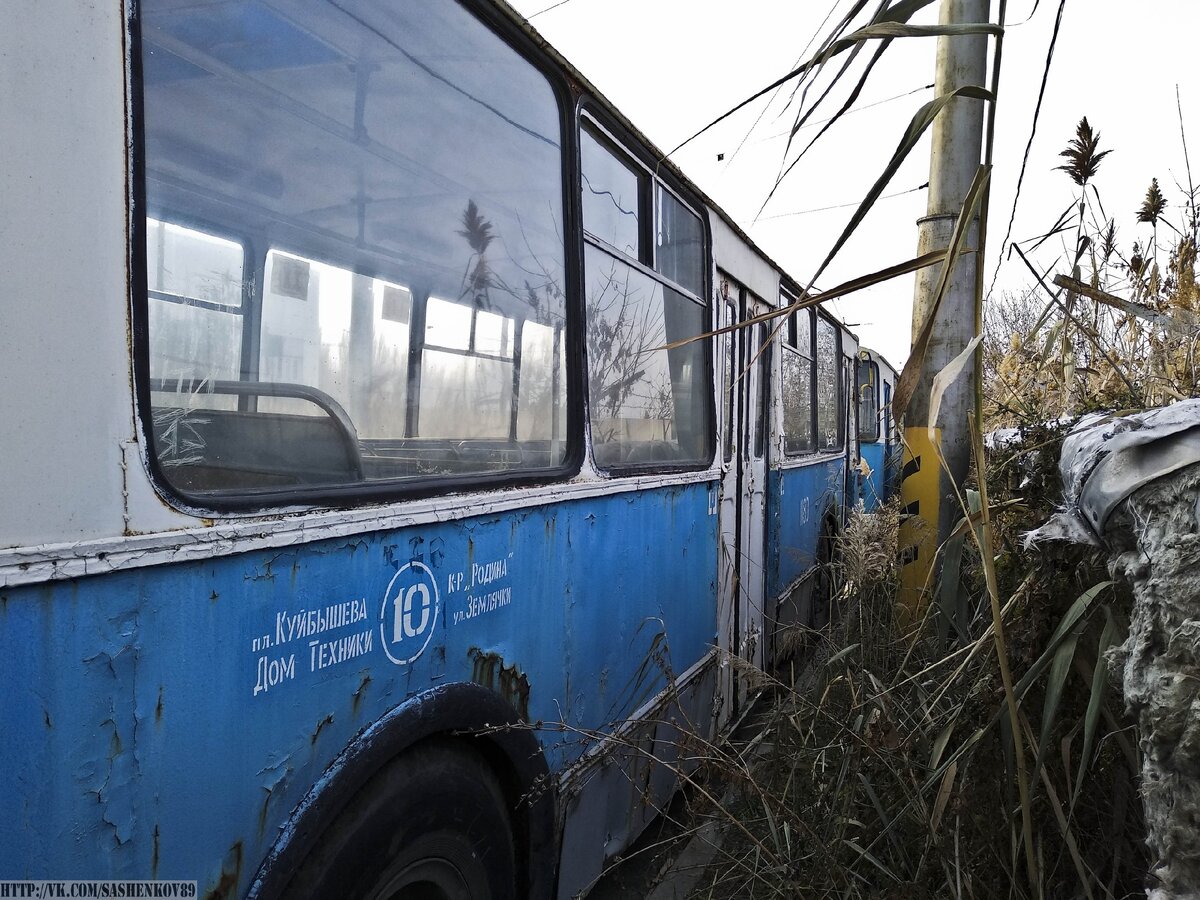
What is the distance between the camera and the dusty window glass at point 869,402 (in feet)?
34.5

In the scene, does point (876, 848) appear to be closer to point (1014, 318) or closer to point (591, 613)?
point (591, 613)

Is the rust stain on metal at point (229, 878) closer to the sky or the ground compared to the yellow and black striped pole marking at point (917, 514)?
closer to the ground

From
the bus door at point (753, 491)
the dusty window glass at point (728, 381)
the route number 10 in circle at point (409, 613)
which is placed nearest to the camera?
the route number 10 in circle at point (409, 613)

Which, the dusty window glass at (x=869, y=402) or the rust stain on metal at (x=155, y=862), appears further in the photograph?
the dusty window glass at (x=869, y=402)

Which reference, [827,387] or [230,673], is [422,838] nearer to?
[230,673]

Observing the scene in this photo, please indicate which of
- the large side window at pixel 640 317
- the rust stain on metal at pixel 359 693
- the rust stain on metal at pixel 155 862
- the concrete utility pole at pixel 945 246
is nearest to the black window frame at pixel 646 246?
the large side window at pixel 640 317

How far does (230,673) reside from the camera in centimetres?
136

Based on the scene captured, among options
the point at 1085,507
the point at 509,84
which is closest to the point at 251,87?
the point at 509,84

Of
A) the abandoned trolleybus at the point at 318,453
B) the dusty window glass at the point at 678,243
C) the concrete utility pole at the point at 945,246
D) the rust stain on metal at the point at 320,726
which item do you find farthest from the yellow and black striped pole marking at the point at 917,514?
the rust stain on metal at the point at 320,726

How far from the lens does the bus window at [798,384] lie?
596cm

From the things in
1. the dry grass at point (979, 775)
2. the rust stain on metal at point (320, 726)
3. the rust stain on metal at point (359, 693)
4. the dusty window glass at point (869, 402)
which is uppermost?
the dusty window glass at point (869, 402)

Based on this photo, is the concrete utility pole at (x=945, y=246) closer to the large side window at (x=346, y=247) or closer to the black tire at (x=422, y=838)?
the large side window at (x=346, y=247)

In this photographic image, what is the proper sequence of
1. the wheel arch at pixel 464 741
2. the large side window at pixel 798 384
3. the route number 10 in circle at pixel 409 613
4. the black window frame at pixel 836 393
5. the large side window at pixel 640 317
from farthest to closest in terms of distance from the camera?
the black window frame at pixel 836 393, the large side window at pixel 798 384, the large side window at pixel 640 317, the route number 10 in circle at pixel 409 613, the wheel arch at pixel 464 741

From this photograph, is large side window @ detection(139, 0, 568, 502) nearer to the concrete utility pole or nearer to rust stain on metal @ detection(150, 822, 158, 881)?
rust stain on metal @ detection(150, 822, 158, 881)
